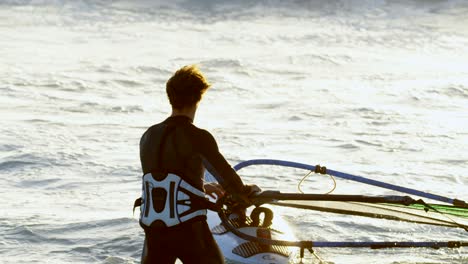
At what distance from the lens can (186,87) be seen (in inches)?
179

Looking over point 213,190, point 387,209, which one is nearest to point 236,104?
point 387,209

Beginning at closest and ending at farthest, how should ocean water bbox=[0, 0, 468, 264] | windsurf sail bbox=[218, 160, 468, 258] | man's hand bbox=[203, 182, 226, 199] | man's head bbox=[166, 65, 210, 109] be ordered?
man's head bbox=[166, 65, 210, 109] → windsurf sail bbox=[218, 160, 468, 258] → man's hand bbox=[203, 182, 226, 199] → ocean water bbox=[0, 0, 468, 264]

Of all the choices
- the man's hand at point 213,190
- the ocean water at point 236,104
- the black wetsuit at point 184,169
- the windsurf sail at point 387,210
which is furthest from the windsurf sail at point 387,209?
the black wetsuit at point 184,169

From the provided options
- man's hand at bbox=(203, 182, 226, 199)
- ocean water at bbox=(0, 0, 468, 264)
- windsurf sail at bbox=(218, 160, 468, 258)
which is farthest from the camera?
ocean water at bbox=(0, 0, 468, 264)

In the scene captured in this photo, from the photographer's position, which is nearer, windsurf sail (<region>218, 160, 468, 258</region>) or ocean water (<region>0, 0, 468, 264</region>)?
windsurf sail (<region>218, 160, 468, 258</region>)

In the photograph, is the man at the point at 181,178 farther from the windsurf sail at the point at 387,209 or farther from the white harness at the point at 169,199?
the windsurf sail at the point at 387,209

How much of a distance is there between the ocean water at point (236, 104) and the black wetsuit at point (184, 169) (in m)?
2.50

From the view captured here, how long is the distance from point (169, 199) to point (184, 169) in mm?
158

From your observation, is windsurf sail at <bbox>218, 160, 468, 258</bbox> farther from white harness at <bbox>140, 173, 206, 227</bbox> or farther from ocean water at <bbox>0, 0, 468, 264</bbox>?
white harness at <bbox>140, 173, 206, 227</bbox>

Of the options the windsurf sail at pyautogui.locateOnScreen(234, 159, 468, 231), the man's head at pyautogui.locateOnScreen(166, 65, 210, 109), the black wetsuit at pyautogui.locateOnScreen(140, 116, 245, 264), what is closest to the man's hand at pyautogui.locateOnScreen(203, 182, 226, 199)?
the windsurf sail at pyautogui.locateOnScreen(234, 159, 468, 231)

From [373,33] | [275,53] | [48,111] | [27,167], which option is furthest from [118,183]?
[373,33]

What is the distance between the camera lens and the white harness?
182 inches

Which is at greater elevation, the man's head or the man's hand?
the man's head

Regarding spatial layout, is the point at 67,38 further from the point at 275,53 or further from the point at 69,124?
the point at 69,124
